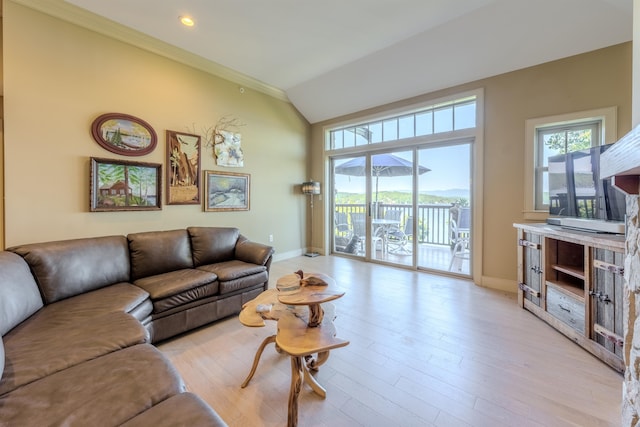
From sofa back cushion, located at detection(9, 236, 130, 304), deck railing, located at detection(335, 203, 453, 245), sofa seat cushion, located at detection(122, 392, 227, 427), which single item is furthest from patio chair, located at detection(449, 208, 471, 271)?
sofa back cushion, located at detection(9, 236, 130, 304)

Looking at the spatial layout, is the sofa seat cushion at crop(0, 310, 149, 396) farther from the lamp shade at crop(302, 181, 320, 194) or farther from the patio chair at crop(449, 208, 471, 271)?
the patio chair at crop(449, 208, 471, 271)

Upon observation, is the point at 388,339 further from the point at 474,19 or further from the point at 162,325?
the point at 474,19

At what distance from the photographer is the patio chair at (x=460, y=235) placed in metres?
3.71

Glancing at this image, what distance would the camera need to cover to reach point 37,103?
248cm

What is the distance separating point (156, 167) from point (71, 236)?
1.15 m

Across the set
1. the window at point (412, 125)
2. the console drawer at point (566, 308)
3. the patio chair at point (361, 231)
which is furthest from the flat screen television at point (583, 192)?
the patio chair at point (361, 231)

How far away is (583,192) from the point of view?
7.65ft

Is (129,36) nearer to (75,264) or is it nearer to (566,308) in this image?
(75,264)

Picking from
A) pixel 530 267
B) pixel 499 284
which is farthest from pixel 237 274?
pixel 499 284

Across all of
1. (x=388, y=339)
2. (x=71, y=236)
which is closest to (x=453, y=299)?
(x=388, y=339)

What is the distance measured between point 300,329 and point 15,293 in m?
1.83

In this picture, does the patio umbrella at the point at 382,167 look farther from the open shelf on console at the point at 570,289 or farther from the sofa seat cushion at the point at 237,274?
the sofa seat cushion at the point at 237,274

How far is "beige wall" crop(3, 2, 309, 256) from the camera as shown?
2385 millimetres

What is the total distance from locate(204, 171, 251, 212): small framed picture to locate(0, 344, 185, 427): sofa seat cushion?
2.85 meters
